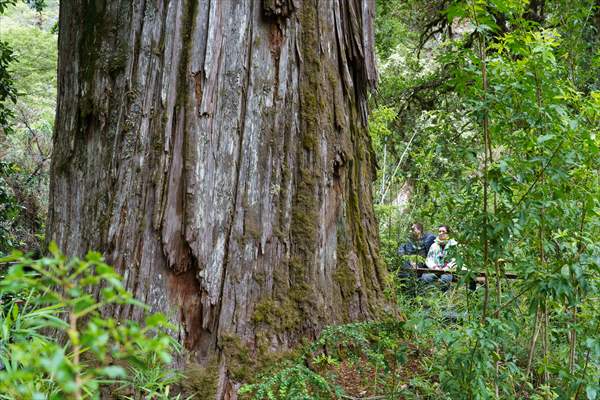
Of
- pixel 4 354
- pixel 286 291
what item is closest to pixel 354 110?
pixel 286 291

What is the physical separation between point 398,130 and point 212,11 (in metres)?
6.44

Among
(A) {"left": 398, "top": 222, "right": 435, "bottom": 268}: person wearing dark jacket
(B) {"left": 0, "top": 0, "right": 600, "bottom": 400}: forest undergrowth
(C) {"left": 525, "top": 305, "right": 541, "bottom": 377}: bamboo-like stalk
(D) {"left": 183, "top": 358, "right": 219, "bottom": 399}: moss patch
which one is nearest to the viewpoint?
(B) {"left": 0, "top": 0, "right": 600, "bottom": 400}: forest undergrowth

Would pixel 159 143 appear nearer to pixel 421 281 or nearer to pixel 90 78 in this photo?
pixel 90 78

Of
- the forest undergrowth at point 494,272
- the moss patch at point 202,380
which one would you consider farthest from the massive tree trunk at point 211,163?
the forest undergrowth at point 494,272

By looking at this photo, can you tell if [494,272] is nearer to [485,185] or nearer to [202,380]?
[485,185]

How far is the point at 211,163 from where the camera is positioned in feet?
9.93

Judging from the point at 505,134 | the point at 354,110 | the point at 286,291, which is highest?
the point at 354,110

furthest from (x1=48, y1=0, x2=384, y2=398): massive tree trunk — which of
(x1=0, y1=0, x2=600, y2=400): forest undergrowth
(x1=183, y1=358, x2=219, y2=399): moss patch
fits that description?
(x1=0, y1=0, x2=600, y2=400): forest undergrowth

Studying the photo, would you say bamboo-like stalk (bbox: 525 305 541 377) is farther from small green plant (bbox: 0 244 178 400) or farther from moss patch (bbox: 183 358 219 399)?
small green plant (bbox: 0 244 178 400)

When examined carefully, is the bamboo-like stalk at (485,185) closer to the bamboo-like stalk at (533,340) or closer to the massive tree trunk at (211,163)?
the bamboo-like stalk at (533,340)

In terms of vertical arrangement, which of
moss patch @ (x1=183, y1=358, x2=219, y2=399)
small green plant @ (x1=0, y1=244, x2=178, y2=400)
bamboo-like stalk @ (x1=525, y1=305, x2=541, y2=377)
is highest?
small green plant @ (x1=0, y1=244, x2=178, y2=400)

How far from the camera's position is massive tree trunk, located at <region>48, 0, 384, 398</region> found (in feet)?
9.77

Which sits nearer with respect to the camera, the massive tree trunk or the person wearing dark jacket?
the massive tree trunk

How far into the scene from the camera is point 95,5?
3.31m
